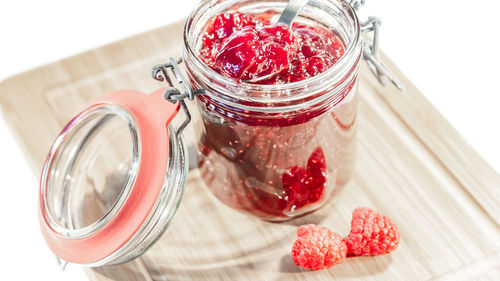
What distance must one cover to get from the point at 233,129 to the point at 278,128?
0.08 metres

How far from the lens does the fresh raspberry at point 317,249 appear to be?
45.4 inches

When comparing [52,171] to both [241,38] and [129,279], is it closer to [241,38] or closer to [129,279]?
[129,279]

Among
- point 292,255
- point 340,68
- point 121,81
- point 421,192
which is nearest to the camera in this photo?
point 340,68

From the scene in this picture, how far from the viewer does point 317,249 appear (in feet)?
3.78

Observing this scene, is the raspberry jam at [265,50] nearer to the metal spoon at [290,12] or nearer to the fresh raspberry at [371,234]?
the metal spoon at [290,12]

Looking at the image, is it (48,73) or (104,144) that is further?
(48,73)

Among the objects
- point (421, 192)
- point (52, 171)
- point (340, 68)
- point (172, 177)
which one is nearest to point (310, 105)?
point (340, 68)

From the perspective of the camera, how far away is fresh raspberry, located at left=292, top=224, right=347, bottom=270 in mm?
1153

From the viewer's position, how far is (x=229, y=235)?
128 cm

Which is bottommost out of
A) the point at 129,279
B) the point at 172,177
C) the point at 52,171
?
the point at 129,279

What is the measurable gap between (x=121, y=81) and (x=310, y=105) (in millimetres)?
623

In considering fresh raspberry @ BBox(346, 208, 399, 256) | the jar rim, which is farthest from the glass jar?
fresh raspberry @ BBox(346, 208, 399, 256)

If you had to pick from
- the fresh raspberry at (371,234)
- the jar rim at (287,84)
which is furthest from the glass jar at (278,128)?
the fresh raspberry at (371,234)

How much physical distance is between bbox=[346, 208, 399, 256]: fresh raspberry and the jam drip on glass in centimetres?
10
